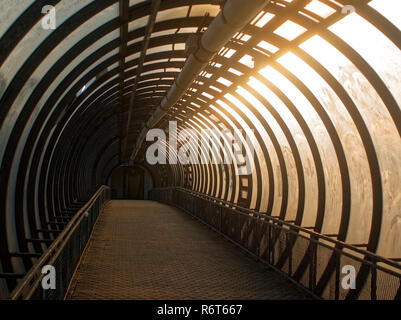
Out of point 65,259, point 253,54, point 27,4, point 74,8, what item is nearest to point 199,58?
point 253,54

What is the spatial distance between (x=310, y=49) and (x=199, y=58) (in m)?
2.02

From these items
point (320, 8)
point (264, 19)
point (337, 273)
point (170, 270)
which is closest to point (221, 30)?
point (320, 8)

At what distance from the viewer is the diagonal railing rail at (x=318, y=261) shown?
19.0ft

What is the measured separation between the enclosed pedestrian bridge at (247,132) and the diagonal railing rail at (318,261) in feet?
0.10

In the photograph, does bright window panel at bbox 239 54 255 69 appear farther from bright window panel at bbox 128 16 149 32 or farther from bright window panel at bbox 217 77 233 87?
bright window panel at bbox 128 16 149 32

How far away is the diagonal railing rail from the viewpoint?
19.0ft

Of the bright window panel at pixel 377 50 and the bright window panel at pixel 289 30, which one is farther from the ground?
the bright window panel at pixel 289 30

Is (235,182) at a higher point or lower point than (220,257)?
higher

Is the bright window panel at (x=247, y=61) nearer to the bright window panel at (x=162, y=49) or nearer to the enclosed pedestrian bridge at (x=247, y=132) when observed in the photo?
the enclosed pedestrian bridge at (x=247, y=132)

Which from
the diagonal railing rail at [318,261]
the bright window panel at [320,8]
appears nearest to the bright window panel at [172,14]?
the bright window panel at [320,8]

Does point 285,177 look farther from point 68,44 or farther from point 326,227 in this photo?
point 68,44

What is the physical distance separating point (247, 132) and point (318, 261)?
310 inches

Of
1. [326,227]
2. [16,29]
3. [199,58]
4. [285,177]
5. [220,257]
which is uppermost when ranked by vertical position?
[199,58]
